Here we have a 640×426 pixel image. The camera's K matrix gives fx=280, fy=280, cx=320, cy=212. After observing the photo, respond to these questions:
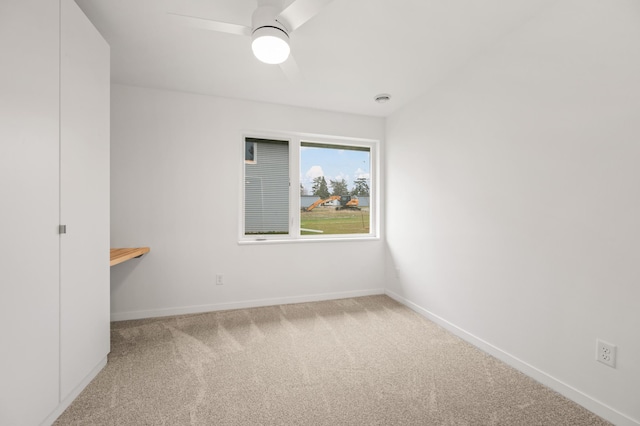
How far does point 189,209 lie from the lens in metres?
3.10

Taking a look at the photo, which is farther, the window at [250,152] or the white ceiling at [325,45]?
the window at [250,152]

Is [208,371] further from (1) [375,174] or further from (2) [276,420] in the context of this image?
(1) [375,174]

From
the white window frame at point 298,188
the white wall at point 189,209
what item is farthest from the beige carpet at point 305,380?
the white window frame at point 298,188

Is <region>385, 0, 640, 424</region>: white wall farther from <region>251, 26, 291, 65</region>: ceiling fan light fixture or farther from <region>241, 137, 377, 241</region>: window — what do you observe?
<region>251, 26, 291, 65</region>: ceiling fan light fixture

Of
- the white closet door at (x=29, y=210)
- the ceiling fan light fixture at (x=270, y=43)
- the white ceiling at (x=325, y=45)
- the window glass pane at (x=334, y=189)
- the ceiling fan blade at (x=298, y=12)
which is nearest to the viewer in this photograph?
the white closet door at (x=29, y=210)

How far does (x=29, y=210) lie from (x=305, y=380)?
1822mm

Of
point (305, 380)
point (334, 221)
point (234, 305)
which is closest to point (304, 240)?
point (334, 221)

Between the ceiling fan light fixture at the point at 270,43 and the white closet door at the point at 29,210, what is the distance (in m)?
1.04

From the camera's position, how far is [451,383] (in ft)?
6.16

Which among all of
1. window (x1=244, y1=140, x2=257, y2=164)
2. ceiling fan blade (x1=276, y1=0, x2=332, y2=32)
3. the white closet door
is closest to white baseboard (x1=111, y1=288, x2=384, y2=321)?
the white closet door

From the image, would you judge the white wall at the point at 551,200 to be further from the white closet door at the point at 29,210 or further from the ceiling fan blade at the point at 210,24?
the white closet door at the point at 29,210

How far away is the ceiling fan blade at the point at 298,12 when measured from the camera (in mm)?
1393

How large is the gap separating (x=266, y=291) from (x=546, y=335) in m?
2.63

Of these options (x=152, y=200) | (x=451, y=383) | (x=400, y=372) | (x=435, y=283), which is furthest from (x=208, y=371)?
(x=435, y=283)
